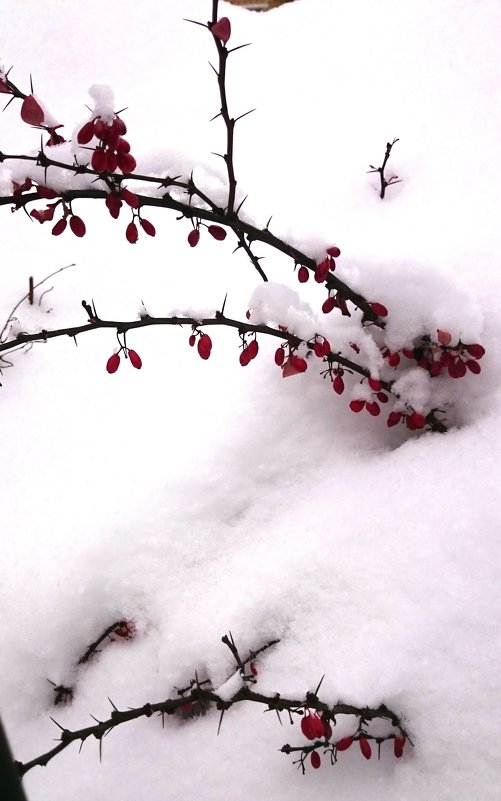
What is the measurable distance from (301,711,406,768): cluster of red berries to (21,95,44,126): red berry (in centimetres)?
130

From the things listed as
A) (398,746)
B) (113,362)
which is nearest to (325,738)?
(398,746)

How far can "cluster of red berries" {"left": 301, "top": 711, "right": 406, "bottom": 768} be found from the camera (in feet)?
3.59

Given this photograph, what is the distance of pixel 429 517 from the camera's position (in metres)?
1.43

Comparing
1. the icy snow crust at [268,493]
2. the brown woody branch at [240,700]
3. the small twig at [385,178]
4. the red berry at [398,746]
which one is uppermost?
the small twig at [385,178]

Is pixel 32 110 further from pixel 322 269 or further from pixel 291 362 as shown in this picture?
pixel 291 362

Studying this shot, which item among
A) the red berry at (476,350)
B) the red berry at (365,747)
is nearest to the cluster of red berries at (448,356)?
the red berry at (476,350)

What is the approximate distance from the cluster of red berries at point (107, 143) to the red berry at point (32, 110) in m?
0.09

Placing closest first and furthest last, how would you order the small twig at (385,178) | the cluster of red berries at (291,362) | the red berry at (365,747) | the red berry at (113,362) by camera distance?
the red berry at (365,747) → the red berry at (113,362) → the cluster of red berries at (291,362) → the small twig at (385,178)

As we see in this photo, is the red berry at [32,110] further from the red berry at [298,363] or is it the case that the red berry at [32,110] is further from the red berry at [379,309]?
the red berry at [379,309]

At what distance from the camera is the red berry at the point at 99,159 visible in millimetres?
1198

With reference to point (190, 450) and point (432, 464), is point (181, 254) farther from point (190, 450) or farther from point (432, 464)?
point (432, 464)

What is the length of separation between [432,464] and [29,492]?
1.22 metres

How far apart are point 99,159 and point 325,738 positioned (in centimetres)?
126

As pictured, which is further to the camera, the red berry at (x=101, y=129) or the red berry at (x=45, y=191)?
the red berry at (x=45, y=191)
